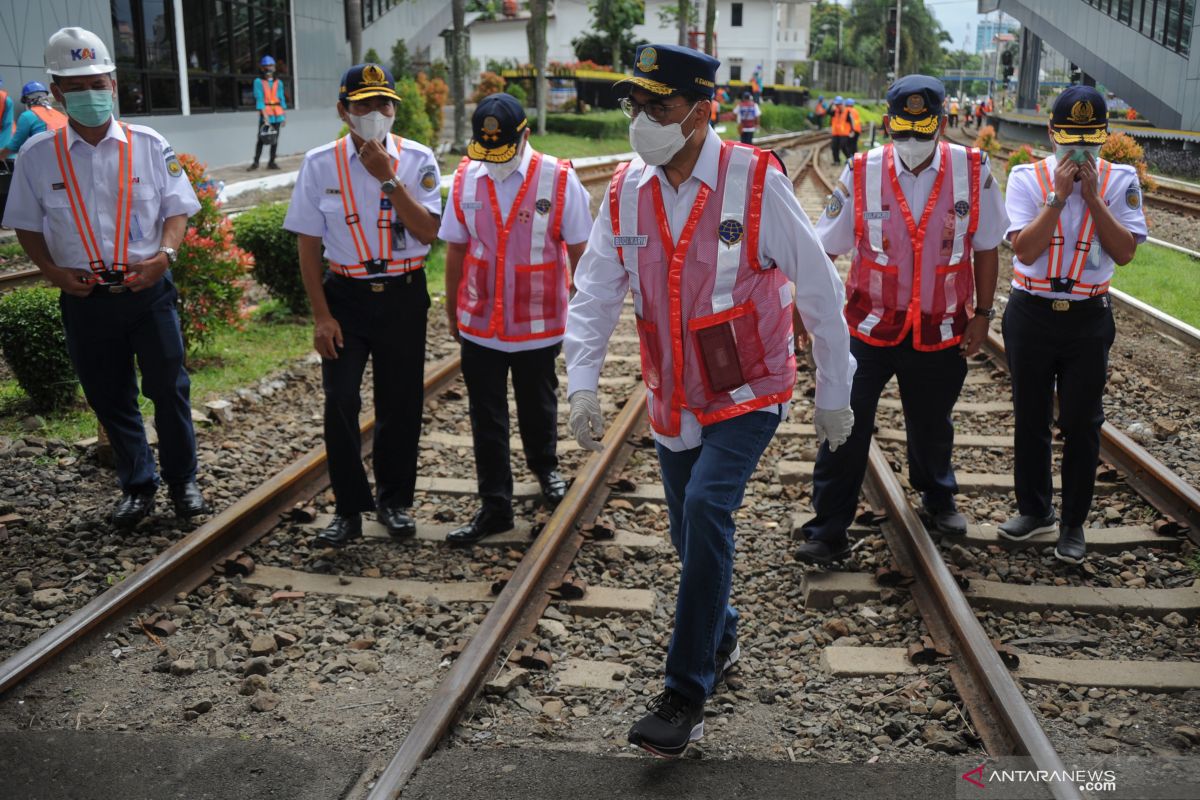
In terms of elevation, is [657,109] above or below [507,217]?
above

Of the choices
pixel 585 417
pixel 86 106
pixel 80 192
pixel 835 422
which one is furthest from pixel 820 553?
pixel 86 106

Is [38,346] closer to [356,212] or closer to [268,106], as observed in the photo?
[356,212]

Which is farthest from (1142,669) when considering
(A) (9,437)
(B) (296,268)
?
Result: (B) (296,268)

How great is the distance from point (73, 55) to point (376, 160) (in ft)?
4.88

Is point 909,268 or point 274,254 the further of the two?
point 274,254

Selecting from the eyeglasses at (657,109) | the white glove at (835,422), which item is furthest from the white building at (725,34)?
the white glove at (835,422)

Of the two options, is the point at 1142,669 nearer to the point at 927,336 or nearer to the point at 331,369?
the point at 927,336

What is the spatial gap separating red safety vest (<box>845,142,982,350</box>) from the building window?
23.2 m

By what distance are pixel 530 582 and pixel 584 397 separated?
1.41 meters

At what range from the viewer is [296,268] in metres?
10.9

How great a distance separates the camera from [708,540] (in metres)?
3.80

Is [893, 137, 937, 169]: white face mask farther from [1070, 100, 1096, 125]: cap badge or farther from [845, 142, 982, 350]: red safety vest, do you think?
[1070, 100, 1096, 125]: cap badge

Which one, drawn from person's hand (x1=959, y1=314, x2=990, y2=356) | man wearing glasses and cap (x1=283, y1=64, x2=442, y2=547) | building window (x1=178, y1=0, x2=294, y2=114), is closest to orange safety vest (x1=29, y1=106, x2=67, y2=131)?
man wearing glasses and cap (x1=283, y1=64, x2=442, y2=547)

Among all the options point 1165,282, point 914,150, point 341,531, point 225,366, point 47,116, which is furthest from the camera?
point 1165,282
